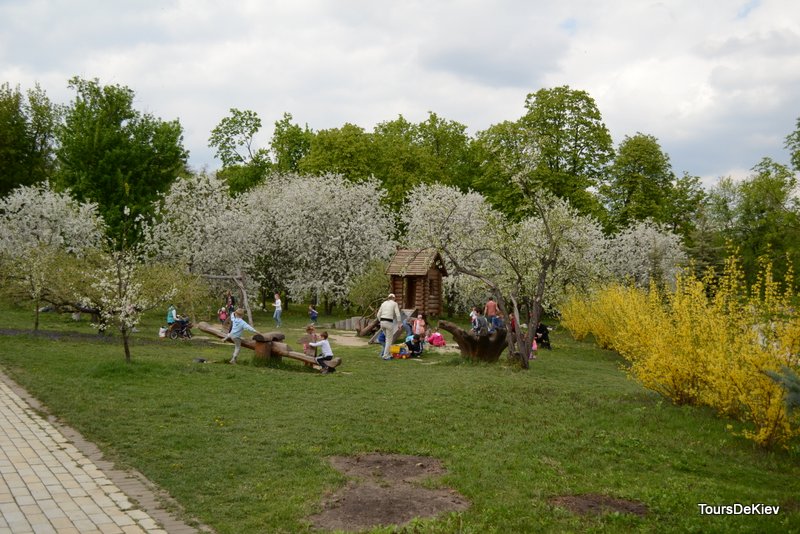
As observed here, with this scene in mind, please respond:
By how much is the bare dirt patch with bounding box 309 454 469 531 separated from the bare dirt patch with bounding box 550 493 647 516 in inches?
44.6

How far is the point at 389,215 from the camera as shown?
4538 cm

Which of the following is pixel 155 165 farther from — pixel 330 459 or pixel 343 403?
pixel 330 459

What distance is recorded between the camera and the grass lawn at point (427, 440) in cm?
741

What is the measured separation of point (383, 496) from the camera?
7.98 meters

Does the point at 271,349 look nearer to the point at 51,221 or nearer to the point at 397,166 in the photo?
the point at 51,221

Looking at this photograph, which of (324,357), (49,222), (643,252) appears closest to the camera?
(324,357)

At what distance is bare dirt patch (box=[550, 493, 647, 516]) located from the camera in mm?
7418

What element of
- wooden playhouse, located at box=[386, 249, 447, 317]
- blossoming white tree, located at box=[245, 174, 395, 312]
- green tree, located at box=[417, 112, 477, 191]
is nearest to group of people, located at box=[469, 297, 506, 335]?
wooden playhouse, located at box=[386, 249, 447, 317]

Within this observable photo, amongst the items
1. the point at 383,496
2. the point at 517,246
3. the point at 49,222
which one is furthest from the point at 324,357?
the point at 49,222

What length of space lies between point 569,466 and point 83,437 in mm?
7228

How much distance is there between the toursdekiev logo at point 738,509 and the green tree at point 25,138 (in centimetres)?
4811

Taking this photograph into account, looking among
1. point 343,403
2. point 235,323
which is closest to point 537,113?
point 235,323

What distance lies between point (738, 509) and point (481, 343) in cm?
1264

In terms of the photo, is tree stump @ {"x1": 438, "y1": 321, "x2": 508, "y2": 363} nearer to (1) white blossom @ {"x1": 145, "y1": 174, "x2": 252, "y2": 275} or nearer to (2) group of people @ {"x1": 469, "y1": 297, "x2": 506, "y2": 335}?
(2) group of people @ {"x1": 469, "y1": 297, "x2": 506, "y2": 335}
